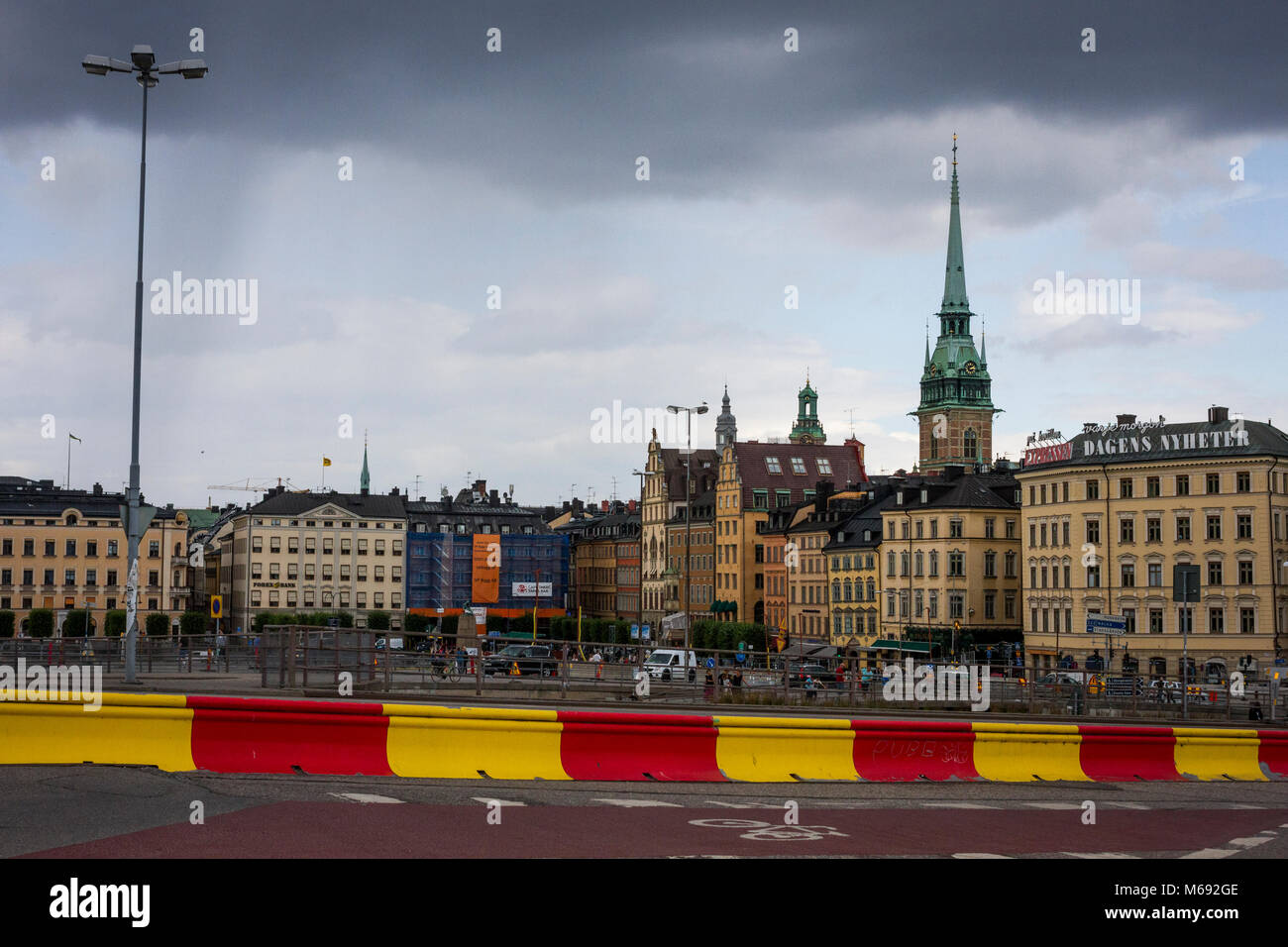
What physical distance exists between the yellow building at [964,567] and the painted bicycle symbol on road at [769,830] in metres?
90.5

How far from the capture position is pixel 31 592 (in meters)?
131

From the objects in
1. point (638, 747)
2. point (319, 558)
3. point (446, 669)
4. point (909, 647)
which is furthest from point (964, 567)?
point (638, 747)

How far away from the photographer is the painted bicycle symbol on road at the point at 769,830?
10820mm

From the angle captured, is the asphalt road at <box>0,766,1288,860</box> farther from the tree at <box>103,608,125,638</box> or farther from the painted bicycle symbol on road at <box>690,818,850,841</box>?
the tree at <box>103,608,125,638</box>

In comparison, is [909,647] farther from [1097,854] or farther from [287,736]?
[1097,854]

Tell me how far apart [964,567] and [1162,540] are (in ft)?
60.5

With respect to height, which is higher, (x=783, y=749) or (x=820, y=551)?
(x=820, y=551)

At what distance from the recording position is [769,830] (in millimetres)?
11180

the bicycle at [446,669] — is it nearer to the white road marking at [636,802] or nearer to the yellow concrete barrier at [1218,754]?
the yellow concrete barrier at [1218,754]

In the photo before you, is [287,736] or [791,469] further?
[791,469]

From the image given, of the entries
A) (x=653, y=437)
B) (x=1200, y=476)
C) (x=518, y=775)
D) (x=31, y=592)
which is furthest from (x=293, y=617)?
(x=518, y=775)

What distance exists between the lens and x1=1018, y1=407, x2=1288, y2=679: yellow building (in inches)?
3194

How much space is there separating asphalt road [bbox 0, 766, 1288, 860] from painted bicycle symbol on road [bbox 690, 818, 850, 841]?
0.02 meters
